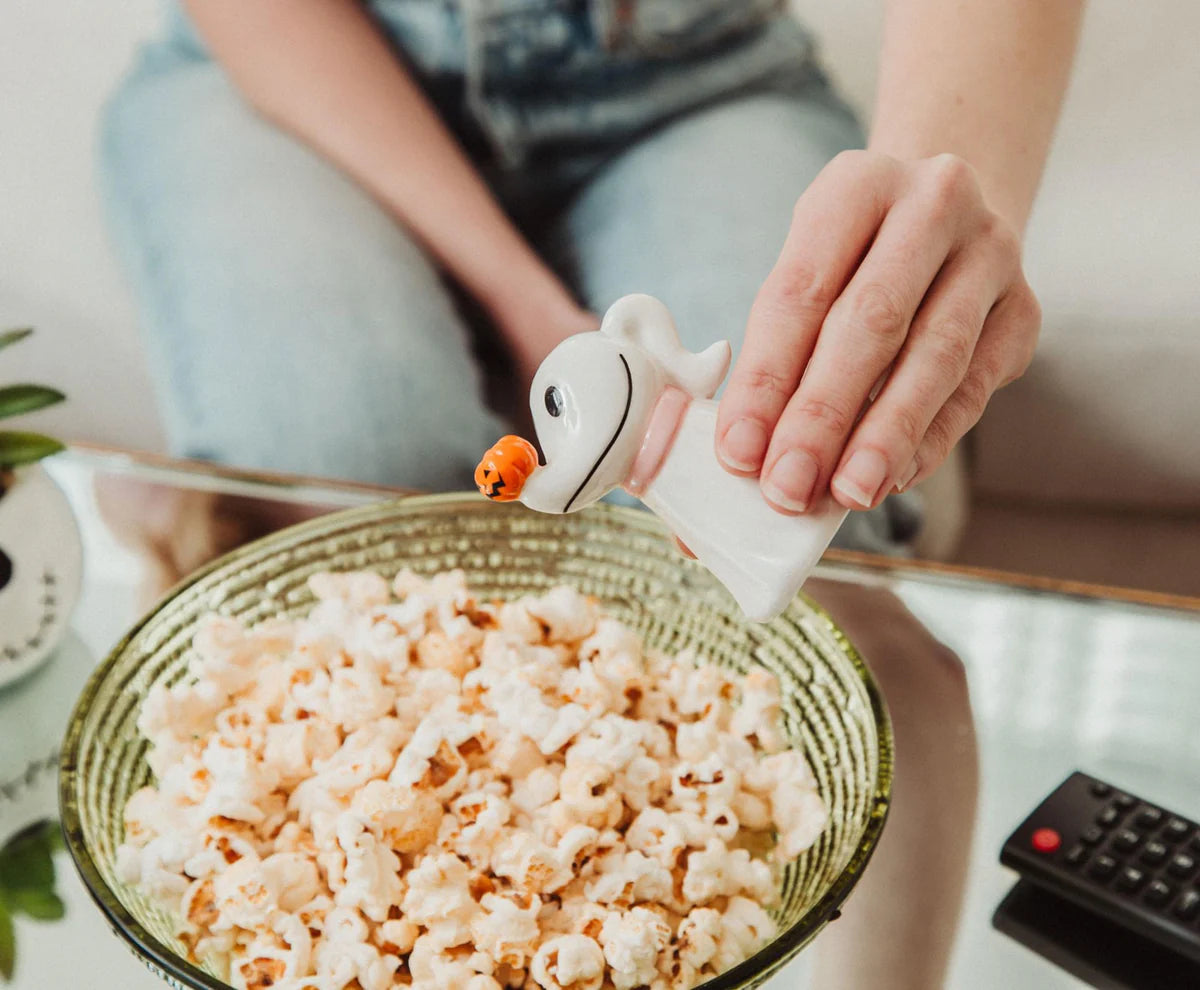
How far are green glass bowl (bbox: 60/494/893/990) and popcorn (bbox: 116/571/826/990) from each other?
16mm

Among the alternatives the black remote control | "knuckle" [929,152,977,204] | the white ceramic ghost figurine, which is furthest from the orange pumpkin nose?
the black remote control

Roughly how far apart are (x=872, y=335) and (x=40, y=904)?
1.64 ft

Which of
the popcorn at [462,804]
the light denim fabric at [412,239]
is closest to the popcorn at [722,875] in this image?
the popcorn at [462,804]

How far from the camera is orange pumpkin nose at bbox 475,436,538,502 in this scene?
0.42 meters

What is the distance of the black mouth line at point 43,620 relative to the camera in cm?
68

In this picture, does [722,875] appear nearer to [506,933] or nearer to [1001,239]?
[506,933]

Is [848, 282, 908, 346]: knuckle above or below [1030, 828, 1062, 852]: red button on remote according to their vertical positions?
above

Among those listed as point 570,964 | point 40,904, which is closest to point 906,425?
point 570,964

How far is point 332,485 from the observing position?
826 millimetres

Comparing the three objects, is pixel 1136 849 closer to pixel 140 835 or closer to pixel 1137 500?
pixel 140 835

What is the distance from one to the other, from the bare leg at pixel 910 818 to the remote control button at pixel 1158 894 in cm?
9

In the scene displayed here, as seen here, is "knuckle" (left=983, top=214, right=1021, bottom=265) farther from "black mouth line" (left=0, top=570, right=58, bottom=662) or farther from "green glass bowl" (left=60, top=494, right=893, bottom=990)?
"black mouth line" (left=0, top=570, right=58, bottom=662)

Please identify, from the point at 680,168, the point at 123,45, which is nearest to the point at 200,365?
the point at 680,168

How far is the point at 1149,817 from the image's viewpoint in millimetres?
562
